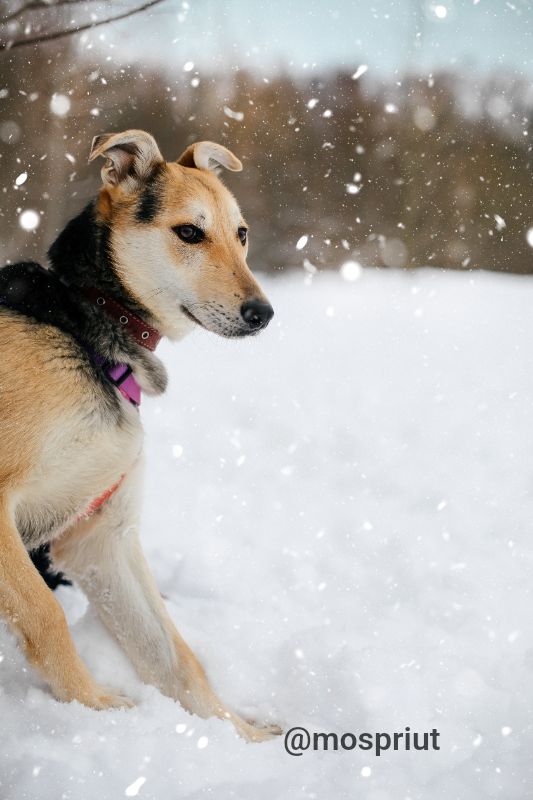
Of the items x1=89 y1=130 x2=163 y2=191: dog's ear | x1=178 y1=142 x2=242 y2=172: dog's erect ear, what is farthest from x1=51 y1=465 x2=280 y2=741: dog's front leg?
x1=178 y1=142 x2=242 y2=172: dog's erect ear

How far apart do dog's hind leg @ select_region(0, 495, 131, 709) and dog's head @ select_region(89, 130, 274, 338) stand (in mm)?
1047

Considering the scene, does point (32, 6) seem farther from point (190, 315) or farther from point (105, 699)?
point (105, 699)

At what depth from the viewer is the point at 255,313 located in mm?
2566

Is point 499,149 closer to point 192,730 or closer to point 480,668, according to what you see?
point 480,668

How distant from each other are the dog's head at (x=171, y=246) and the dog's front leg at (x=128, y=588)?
75 cm

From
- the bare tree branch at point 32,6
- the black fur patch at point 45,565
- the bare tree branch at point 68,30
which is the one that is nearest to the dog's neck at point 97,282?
the black fur patch at point 45,565

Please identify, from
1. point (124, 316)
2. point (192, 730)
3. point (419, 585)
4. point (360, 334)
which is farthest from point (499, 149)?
point (192, 730)

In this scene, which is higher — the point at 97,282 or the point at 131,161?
the point at 131,161

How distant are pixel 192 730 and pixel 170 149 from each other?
670 cm

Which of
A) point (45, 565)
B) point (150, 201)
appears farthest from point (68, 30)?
point (45, 565)

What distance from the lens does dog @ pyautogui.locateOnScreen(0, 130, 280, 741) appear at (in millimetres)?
2232

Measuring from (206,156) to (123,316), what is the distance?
1065mm

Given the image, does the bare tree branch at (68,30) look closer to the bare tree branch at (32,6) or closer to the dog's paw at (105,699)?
the bare tree branch at (32,6)

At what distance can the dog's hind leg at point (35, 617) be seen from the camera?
2143 mm
